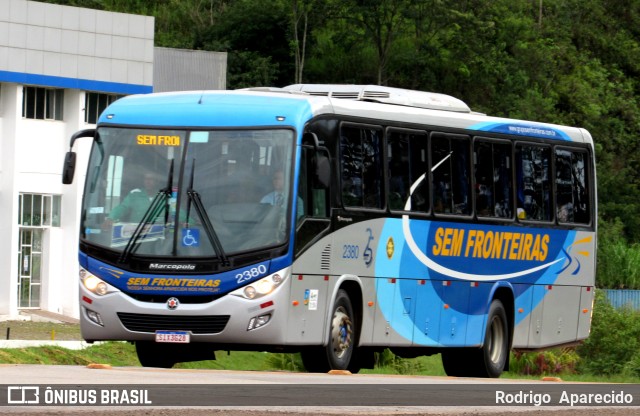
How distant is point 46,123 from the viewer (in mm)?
53594

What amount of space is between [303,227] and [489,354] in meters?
5.40

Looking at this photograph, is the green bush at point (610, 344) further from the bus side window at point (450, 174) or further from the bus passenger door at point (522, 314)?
the bus side window at point (450, 174)

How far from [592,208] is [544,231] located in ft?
5.34

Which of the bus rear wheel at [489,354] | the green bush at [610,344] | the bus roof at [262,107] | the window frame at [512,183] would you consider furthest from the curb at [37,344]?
the bus roof at [262,107]

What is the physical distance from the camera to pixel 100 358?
123ft

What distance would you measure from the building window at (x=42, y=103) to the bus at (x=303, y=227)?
101 feet

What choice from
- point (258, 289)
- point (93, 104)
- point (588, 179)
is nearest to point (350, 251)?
point (258, 289)

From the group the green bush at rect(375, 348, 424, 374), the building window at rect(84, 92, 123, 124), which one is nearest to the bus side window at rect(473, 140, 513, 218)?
the green bush at rect(375, 348, 424, 374)

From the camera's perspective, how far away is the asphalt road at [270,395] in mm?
12914

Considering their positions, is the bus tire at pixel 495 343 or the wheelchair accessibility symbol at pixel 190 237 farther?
the bus tire at pixel 495 343

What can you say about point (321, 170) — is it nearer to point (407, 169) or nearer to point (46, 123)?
point (407, 169)

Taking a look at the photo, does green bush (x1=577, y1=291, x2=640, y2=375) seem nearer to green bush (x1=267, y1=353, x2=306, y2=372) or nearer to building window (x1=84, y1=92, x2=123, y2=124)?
green bush (x1=267, y1=353, x2=306, y2=372)

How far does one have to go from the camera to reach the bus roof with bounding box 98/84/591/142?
2016 cm

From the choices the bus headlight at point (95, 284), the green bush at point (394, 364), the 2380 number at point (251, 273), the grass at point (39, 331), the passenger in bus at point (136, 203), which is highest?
the passenger in bus at point (136, 203)
